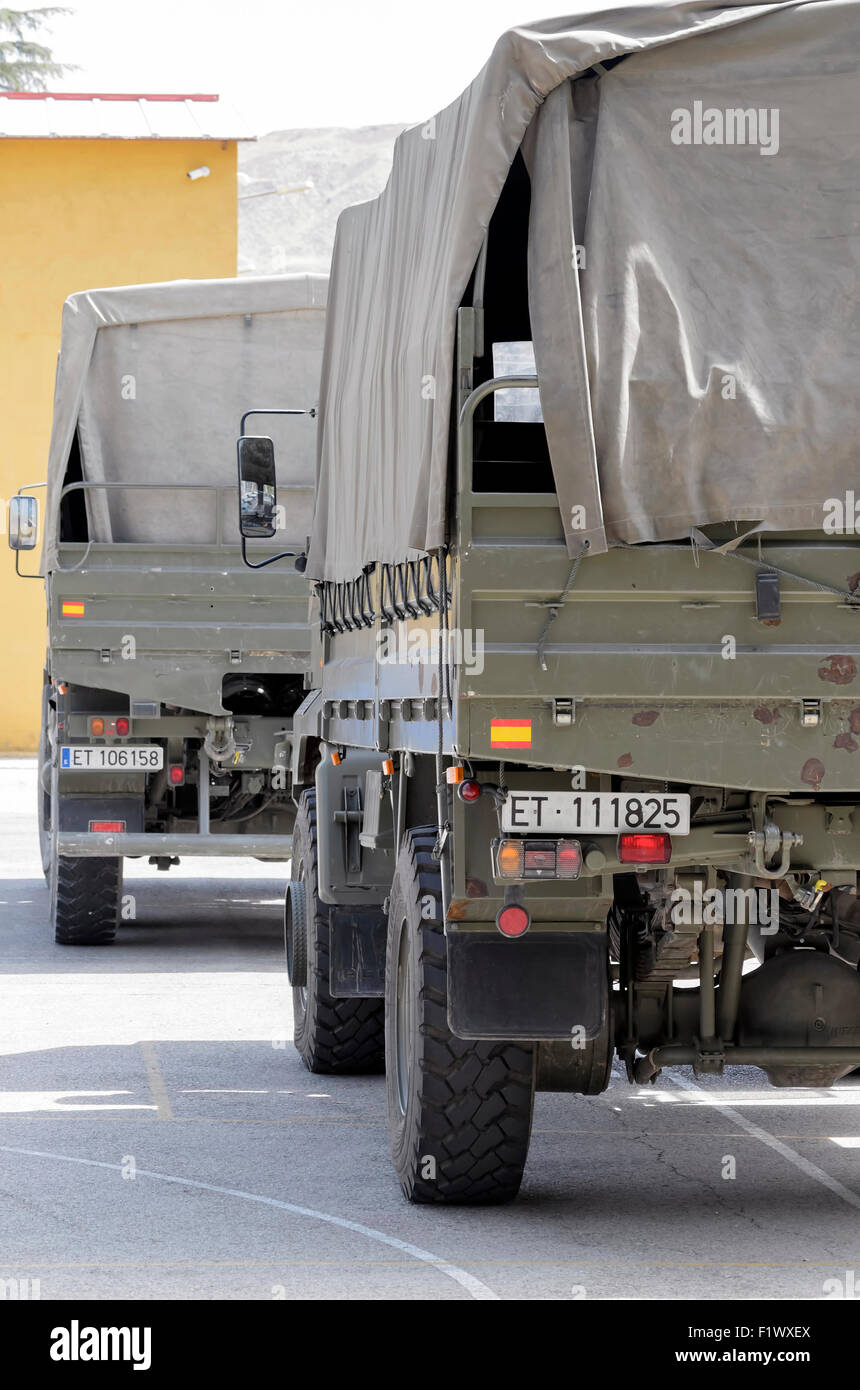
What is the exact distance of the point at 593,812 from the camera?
19.8 ft

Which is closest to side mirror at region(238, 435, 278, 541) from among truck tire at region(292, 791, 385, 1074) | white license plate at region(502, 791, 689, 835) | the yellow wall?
truck tire at region(292, 791, 385, 1074)

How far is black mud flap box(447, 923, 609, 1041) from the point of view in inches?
245

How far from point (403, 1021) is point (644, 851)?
1.55 metres

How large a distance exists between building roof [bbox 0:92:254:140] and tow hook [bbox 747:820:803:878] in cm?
2944

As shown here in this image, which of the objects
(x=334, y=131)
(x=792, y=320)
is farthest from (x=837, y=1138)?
(x=334, y=131)

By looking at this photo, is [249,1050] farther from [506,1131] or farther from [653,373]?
[653,373]

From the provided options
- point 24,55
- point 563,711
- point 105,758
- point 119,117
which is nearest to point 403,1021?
point 563,711

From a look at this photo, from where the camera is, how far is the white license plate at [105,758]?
531 inches

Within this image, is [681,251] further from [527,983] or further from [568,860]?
[527,983]

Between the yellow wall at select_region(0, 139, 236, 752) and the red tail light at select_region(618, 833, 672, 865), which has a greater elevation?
the yellow wall at select_region(0, 139, 236, 752)

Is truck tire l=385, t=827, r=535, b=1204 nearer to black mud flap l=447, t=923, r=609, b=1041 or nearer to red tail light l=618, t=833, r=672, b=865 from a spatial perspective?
black mud flap l=447, t=923, r=609, b=1041

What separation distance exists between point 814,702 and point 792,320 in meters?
1.10

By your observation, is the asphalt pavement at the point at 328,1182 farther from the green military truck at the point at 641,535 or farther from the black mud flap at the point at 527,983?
the black mud flap at the point at 527,983

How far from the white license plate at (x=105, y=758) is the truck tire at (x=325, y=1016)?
13.8 feet
